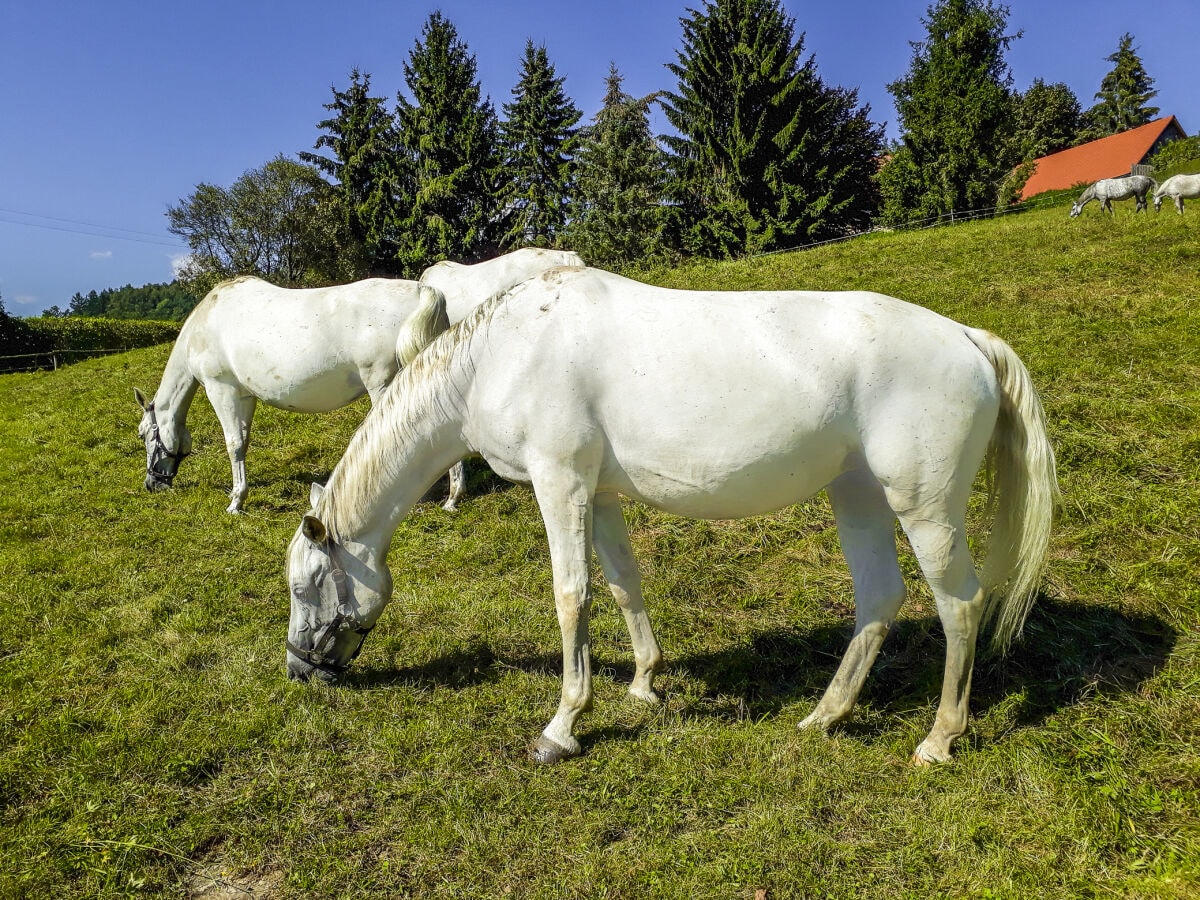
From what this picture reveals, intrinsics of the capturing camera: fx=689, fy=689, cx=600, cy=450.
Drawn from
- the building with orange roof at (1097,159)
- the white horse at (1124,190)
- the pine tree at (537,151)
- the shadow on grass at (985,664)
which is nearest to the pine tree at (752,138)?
the pine tree at (537,151)

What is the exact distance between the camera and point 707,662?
159 inches

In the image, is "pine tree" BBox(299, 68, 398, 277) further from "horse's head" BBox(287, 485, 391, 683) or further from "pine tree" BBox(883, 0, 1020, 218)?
"horse's head" BBox(287, 485, 391, 683)

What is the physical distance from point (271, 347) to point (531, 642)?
14.4 feet

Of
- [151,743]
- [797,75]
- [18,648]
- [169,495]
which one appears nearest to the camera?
[151,743]

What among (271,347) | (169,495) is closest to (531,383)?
(271,347)

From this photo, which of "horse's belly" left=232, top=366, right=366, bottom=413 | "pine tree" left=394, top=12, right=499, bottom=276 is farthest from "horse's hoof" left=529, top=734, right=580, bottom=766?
"pine tree" left=394, top=12, right=499, bottom=276

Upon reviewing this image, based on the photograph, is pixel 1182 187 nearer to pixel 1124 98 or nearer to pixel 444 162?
pixel 444 162

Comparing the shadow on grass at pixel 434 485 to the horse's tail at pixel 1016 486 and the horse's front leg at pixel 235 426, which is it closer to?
the horse's front leg at pixel 235 426

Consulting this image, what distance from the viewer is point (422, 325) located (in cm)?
638

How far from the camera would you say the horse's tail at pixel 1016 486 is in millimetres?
2959

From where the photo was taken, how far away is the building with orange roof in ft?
112

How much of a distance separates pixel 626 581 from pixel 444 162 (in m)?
34.2

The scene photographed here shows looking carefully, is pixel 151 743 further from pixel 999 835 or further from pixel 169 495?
pixel 169 495

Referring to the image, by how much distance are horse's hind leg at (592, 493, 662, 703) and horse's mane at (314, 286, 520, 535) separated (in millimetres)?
923
